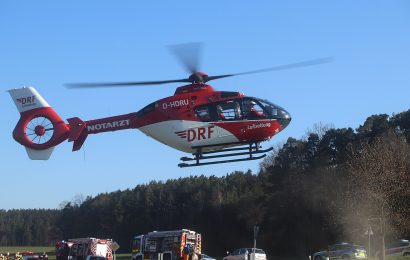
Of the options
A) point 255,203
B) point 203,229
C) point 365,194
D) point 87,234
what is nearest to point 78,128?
point 365,194

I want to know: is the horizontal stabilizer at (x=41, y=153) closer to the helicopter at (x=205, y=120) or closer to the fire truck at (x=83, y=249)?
the helicopter at (x=205, y=120)

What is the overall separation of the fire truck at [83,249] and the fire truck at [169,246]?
9.08 ft

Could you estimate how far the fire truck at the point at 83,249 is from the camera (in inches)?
1661

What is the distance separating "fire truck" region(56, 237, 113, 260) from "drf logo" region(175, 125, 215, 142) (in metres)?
20.3

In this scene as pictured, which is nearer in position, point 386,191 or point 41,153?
point 41,153

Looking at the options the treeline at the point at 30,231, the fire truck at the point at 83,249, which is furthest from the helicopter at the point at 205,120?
the treeline at the point at 30,231

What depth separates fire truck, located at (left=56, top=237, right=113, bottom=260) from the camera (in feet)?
138

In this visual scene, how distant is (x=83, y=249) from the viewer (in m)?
42.7

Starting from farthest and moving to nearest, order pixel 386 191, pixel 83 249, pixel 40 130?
pixel 83 249, pixel 386 191, pixel 40 130

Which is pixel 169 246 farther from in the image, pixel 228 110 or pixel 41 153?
pixel 228 110

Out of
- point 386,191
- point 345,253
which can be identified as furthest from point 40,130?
point 345,253

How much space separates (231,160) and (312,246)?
41.0 metres

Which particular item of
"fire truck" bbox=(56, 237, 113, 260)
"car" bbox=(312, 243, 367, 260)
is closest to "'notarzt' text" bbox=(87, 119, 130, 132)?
"fire truck" bbox=(56, 237, 113, 260)

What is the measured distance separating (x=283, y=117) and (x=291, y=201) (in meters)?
41.3
